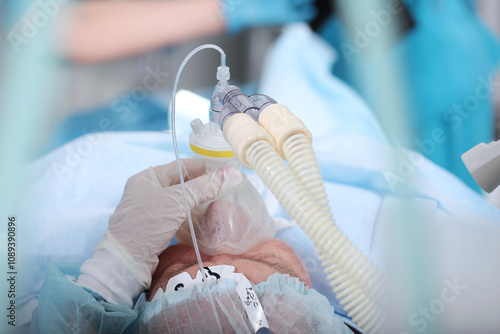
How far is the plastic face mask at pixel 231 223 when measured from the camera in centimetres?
94

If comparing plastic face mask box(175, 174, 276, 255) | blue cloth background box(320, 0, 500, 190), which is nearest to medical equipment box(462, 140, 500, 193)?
plastic face mask box(175, 174, 276, 255)

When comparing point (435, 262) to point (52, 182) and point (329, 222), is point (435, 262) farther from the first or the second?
point (52, 182)

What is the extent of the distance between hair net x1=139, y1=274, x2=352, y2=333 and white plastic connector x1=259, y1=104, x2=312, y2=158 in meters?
0.24

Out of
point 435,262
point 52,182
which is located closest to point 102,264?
point 52,182

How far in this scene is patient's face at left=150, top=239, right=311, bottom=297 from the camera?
0.90 meters

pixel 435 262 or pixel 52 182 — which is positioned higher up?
pixel 52 182

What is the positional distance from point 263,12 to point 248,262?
1273 millimetres

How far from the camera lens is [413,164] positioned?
1415 mm

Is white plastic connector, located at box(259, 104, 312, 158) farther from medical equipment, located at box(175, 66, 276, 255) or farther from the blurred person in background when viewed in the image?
the blurred person in background

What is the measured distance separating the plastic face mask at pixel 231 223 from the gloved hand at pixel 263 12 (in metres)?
1.06

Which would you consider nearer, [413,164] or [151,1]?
[413,164]

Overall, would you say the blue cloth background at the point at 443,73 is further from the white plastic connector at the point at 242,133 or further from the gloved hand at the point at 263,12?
the white plastic connector at the point at 242,133

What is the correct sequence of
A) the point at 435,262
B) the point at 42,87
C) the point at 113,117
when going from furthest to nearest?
the point at 113,117
the point at 42,87
the point at 435,262

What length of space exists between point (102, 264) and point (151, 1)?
3.87ft
